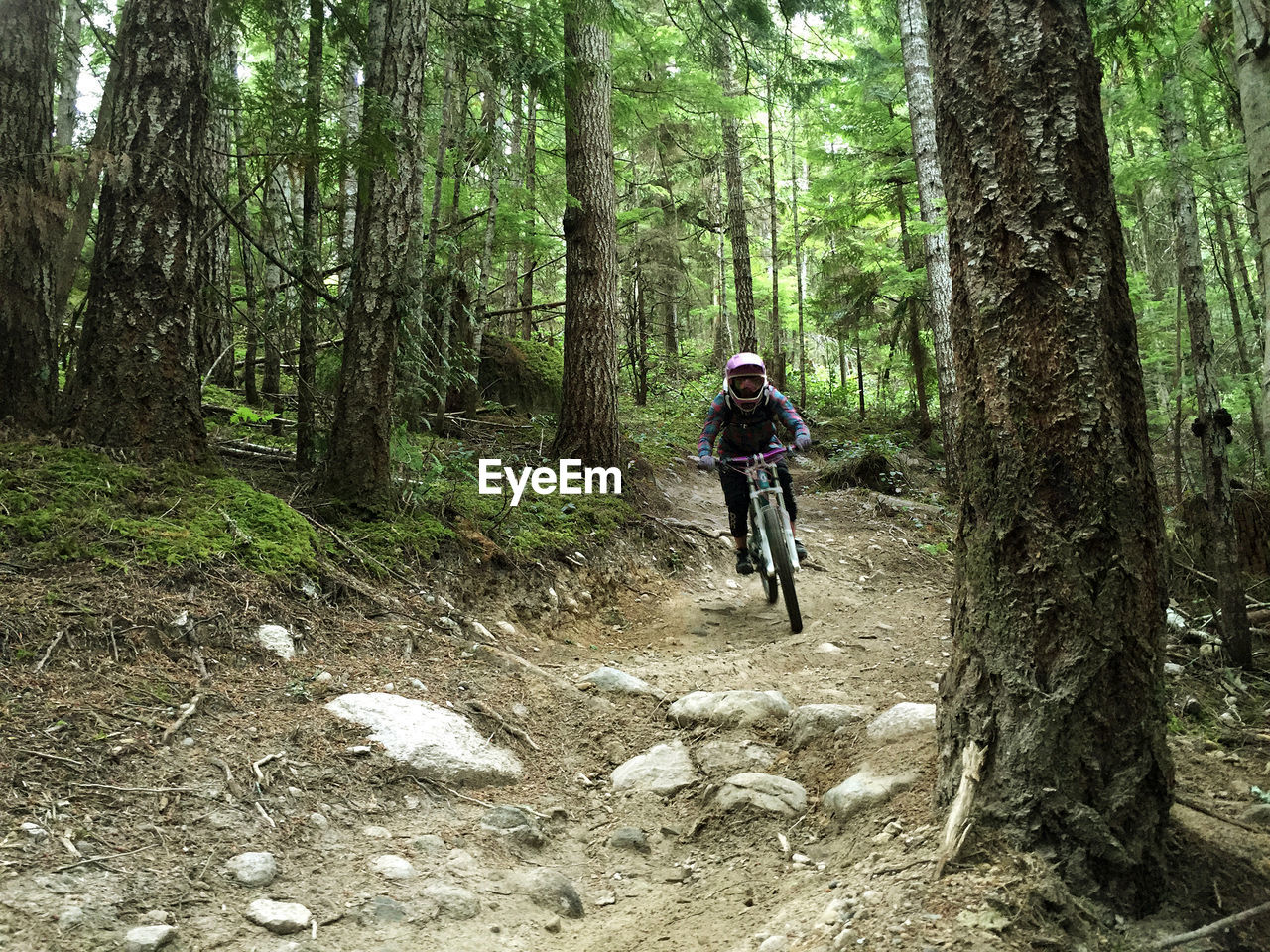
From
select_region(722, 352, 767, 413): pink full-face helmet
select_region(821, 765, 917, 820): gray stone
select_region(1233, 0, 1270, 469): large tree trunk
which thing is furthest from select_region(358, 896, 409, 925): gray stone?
select_region(722, 352, 767, 413): pink full-face helmet

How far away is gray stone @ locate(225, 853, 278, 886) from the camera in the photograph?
2.55m

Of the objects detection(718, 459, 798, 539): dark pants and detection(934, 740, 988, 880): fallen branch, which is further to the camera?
detection(718, 459, 798, 539): dark pants

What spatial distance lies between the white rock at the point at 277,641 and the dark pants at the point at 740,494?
398 cm

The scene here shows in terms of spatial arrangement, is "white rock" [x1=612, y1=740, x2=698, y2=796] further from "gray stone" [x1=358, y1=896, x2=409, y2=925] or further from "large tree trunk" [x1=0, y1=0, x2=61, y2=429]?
"large tree trunk" [x1=0, y1=0, x2=61, y2=429]

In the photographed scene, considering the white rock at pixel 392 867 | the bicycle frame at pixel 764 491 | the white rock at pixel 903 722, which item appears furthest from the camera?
the bicycle frame at pixel 764 491

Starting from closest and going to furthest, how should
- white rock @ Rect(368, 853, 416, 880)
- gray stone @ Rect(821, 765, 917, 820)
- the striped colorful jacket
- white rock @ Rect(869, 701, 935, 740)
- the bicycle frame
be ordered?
1. white rock @ Rect(368, 853, 416, 880)
2. gray stone @ Rect(821, 765, 917, 820)
3. white rock @ Rect(869, 701, 935, 740)
4. the bicycle frame
5. the striped colorful jacket

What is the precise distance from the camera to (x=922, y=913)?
206cm

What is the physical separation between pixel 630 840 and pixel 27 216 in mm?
5836

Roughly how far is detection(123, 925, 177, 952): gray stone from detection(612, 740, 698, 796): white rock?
2.08 meters

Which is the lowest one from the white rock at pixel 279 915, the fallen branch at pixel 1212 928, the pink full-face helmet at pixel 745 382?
the white rock at pixel 279 915

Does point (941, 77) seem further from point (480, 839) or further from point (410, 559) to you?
point (410, 559)

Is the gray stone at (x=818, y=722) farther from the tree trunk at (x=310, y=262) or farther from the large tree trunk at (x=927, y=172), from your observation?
the large tree trunk at (x=927, y=172)

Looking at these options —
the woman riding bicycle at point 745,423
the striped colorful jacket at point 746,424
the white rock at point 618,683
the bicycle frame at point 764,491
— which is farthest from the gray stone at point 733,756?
the striped colorful jacket at point 746,424

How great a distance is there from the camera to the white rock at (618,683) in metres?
4.90
